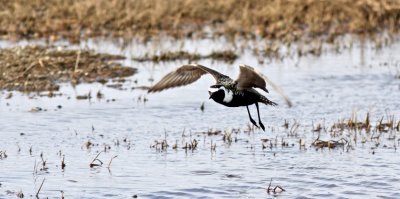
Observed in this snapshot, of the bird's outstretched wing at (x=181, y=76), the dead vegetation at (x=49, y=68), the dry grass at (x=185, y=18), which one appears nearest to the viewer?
the bird's outstretched wing at (x=181, y=76)

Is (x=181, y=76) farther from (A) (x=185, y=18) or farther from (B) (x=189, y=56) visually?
(A) (x=185, y=18)

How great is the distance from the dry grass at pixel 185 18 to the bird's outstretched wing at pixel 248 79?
36.7 feet

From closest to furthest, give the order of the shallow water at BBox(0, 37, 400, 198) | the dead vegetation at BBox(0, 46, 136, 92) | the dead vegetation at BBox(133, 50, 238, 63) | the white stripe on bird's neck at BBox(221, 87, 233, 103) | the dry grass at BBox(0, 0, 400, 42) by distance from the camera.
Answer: the shallow water at BBox(0, 37, 400, 198) < the white stripe on bird's neck at BBox(221, 87, 233, 103) < the dead vegetation at BBox(0, 46, 136, 92) < the dead vegetation at BBox(133, 50, 238, 63) < the dry grass at BBox(0, 0, 400, 42)

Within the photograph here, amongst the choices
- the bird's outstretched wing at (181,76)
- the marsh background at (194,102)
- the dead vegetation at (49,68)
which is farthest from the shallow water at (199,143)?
the bird's outstretched wing at (181,76)

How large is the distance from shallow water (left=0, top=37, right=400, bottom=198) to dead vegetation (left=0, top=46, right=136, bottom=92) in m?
0.48

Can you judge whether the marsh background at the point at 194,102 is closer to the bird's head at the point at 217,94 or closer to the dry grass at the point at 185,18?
the dry grass at the point at 185,18

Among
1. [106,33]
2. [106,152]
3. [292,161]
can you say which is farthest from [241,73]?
A: [106,33]

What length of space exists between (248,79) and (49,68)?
738 cm

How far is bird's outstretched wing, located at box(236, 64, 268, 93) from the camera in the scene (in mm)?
9992

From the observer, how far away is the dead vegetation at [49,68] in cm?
1582

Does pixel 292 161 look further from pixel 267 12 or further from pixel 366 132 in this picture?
pixel 267 12

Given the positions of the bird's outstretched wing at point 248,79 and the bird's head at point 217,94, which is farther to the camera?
the bird's head at point 217,94

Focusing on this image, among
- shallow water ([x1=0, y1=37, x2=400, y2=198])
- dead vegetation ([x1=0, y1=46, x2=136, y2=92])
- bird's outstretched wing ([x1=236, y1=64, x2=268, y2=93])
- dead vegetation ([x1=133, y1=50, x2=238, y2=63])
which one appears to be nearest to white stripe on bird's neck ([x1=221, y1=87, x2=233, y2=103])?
bird's outstretched wing ([x1=236, y1=64, x2=268, y2=93])

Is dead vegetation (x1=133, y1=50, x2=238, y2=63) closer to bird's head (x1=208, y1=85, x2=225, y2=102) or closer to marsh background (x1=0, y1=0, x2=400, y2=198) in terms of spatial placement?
marsh background (x1=0, y1=0, x2=400, y2=198)
